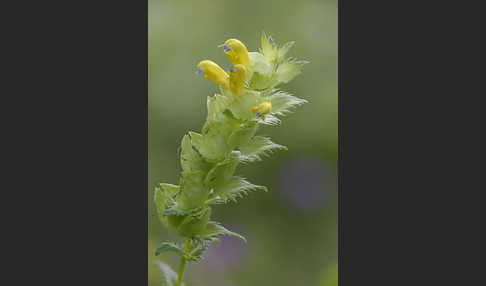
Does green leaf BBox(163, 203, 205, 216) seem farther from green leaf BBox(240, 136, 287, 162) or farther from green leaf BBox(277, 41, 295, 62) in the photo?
green leaf BBox(277, 41, 295, 62)

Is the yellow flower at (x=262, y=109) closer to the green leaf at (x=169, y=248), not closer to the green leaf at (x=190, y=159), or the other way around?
the green leaf at (x=190, y=159)

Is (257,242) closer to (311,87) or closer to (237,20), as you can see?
(311,87)

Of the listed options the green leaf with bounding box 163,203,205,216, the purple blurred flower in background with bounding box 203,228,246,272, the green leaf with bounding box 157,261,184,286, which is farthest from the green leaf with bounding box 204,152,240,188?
the purple blurred flower in background with bounding box 203,228,246,272

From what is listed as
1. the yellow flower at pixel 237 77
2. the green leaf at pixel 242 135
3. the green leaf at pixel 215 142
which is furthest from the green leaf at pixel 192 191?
the yellow flower at pixel 237 77

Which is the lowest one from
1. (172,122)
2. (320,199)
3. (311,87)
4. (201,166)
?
(320,199)

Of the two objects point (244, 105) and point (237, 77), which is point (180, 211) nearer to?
point (244, 105)

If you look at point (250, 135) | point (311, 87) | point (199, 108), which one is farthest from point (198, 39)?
point (250, 135)
